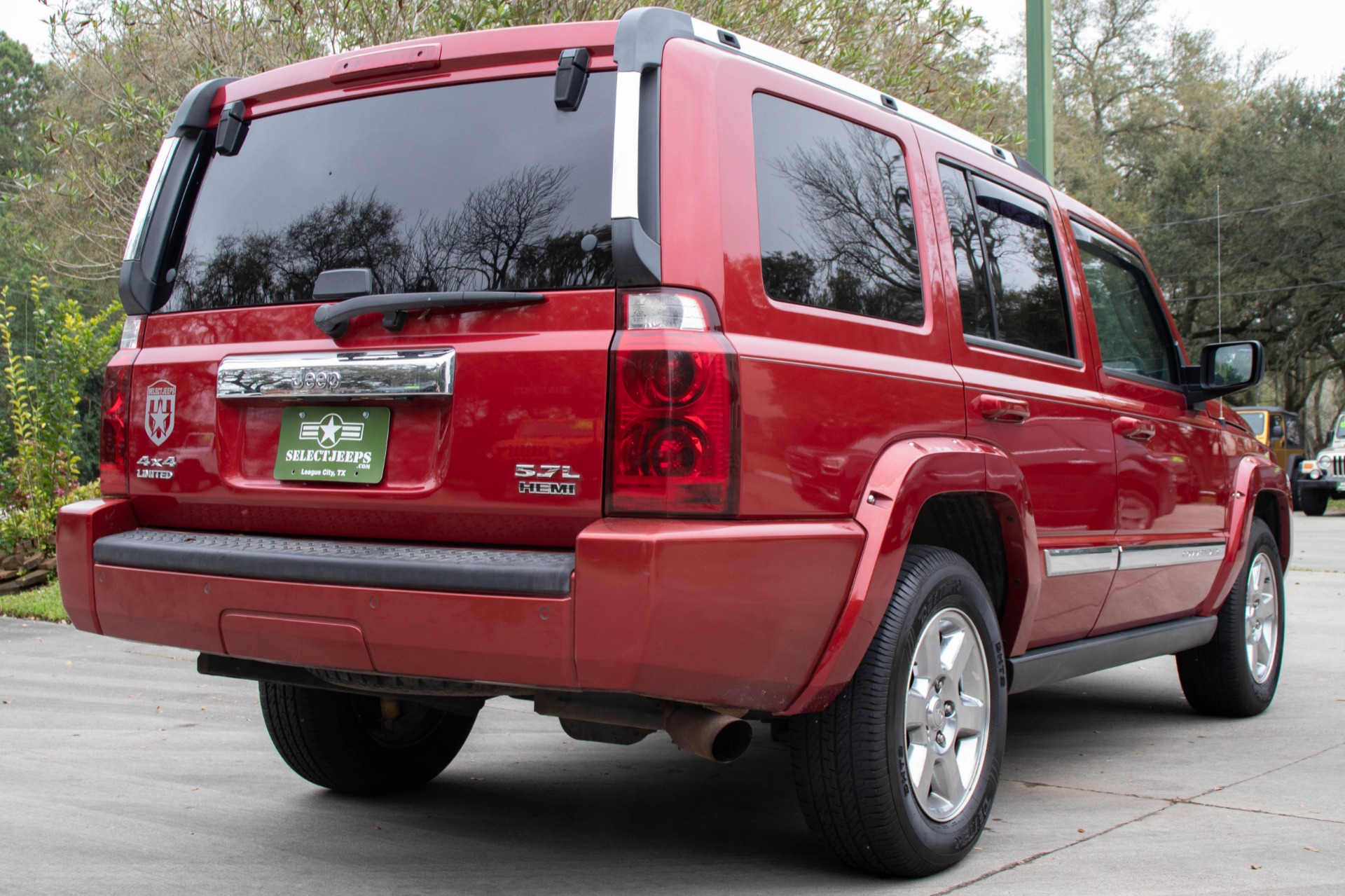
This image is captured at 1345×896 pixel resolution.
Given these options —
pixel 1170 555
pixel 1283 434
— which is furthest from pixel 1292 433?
pixel 1170 555

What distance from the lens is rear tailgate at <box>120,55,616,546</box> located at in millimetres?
2787

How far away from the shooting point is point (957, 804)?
11.1ft

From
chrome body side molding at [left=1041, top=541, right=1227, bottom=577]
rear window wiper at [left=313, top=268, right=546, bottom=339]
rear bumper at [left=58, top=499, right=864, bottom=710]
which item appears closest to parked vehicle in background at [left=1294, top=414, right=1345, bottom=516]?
chrome body side molding at [left=1041, top=541, right=1227, bottom=577]

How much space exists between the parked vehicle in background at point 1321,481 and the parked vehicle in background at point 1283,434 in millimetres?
166

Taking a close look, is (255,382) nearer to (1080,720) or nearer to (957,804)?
(957,804)

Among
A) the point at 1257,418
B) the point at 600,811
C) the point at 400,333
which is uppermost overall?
the point at 1257,418

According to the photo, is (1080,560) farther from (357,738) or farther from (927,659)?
(357,738)

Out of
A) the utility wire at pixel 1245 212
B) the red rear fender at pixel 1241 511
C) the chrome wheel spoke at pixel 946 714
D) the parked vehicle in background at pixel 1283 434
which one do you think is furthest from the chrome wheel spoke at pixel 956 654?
the utility wire at pixel 1245 212

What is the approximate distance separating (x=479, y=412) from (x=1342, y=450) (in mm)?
23005

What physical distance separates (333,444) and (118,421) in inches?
32.1

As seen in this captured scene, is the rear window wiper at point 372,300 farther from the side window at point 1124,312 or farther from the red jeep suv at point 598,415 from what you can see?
the side window at point 1124,312

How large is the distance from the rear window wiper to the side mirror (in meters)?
3.34

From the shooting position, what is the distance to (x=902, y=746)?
3.13 meters

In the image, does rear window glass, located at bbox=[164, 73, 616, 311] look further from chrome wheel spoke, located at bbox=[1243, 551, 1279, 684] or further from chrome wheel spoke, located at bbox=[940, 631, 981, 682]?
chrome wheel spoke, located at bbox=[1243, 551, 1279, 684]
